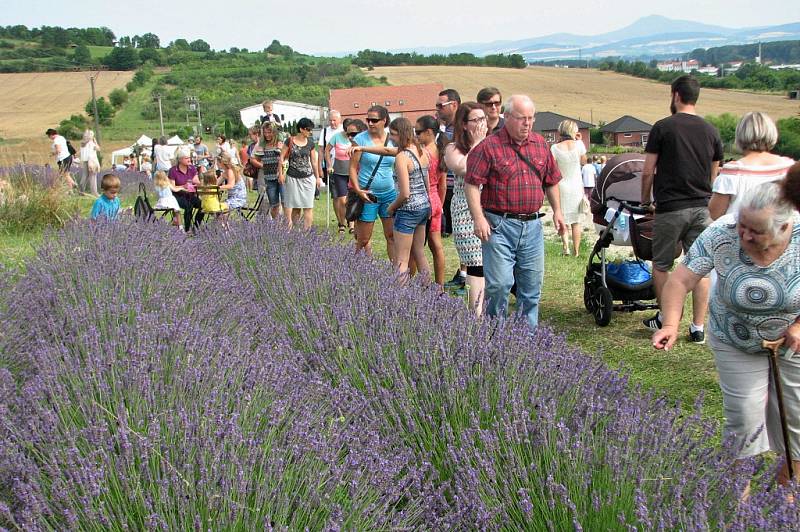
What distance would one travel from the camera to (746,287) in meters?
3.08

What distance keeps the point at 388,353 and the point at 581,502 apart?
1.41m

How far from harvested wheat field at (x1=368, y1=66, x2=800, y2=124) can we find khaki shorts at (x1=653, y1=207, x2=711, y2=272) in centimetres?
6222

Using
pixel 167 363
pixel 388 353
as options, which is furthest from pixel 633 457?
pixel 167 363

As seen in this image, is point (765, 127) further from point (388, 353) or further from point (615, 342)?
point (388, 353)

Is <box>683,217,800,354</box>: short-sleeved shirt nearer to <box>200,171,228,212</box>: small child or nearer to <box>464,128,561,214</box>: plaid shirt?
<box>464,128,561,214</box>: plaid shirt

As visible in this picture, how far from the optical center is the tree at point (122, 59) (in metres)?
125

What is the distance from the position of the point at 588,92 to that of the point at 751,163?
9577 cm

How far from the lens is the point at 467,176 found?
201 inches

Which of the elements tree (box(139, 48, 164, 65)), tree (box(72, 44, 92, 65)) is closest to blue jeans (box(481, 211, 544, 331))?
tree (box(72, 44, 92, 65))

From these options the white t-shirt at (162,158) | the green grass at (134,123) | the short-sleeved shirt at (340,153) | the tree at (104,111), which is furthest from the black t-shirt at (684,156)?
the tree at (104,111)

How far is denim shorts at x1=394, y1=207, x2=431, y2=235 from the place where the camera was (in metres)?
6.87

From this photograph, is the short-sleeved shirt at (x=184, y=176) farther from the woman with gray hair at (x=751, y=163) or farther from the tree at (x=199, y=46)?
the tree at (x=199, y=46)

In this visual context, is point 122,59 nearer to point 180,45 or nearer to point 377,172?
point 180,45

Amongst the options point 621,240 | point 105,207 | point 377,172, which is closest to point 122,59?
point 105,207
